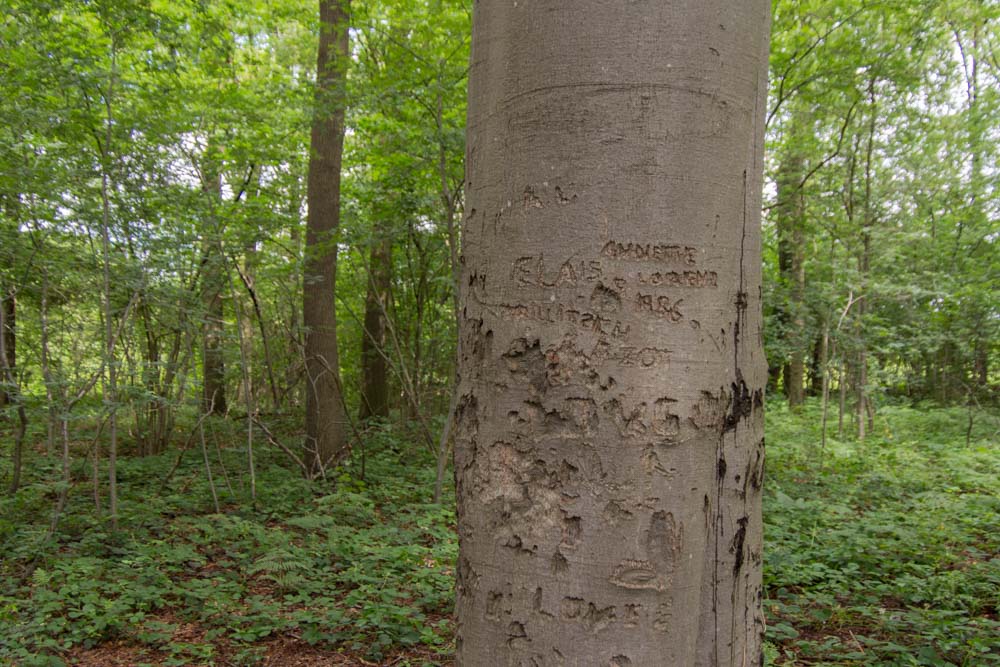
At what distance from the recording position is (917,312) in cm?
1066

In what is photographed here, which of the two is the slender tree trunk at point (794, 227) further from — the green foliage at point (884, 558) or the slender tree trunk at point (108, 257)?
the slender tree trunk at point (108, 257)

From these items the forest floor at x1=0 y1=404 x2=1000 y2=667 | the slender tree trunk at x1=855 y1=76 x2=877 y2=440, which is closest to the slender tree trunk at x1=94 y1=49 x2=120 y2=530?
the forest floor at x1=0 y1=404 x2=1000 y2=667

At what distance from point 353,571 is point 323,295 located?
176 inches

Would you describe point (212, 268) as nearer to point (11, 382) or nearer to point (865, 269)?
point (11, 382)

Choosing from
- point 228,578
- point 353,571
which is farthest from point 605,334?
point 228,578

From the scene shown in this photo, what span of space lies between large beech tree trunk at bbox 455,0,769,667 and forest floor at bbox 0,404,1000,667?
258cm

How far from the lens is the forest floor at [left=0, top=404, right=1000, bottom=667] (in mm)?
3582

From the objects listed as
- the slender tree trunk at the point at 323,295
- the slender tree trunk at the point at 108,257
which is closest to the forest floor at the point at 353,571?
the slender tree trunk at the point at 323,295

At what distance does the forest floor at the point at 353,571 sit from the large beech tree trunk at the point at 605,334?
258cm

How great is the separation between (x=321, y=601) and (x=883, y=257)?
910cm

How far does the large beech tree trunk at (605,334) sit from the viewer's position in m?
1.08

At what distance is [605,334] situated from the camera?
3.57 feet

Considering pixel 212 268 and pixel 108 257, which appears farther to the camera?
pixel 212 268

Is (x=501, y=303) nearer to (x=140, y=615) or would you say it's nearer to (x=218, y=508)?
(x=140, y=615)
